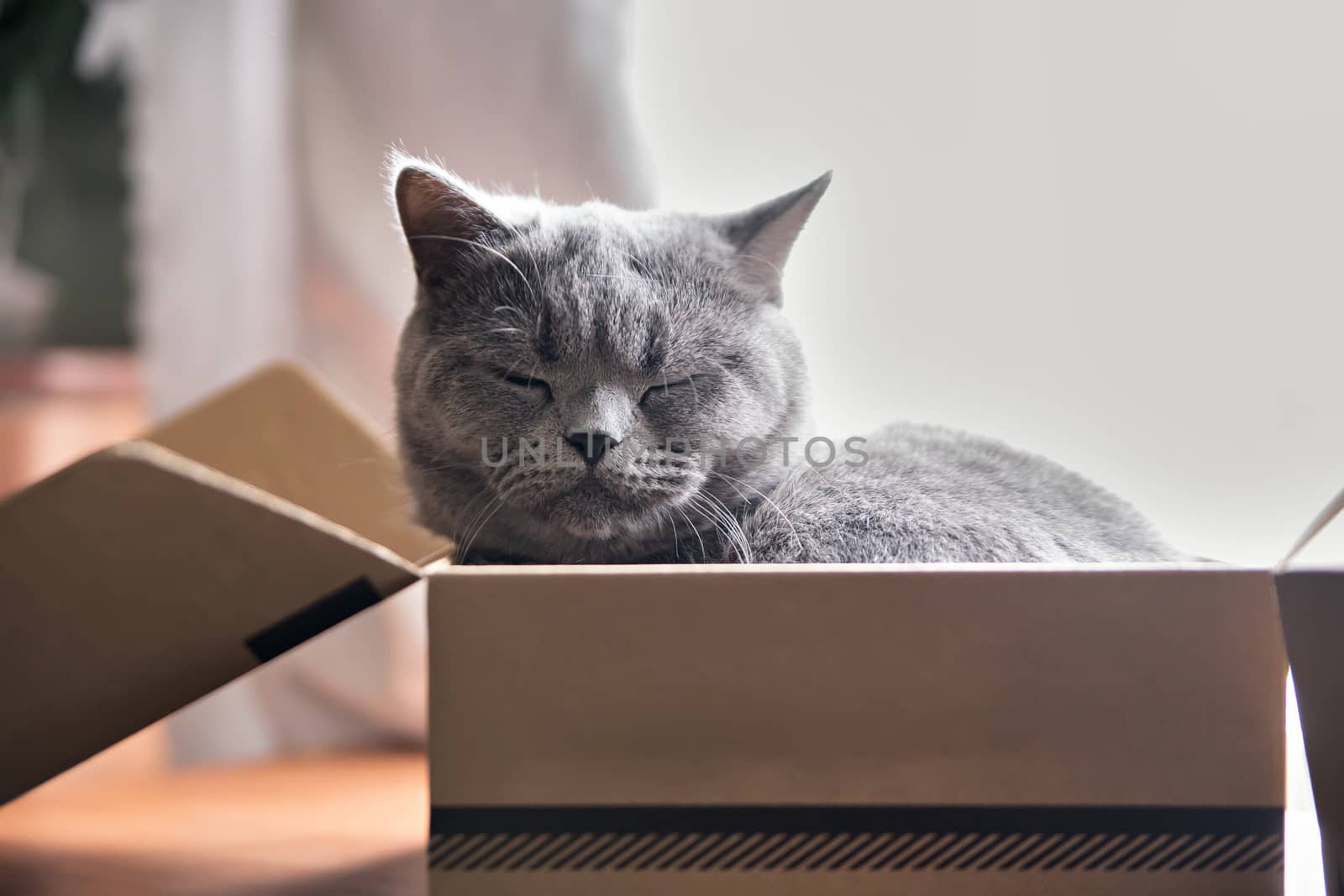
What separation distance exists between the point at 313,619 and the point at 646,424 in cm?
32

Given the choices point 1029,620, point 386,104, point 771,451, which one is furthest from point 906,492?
point 386,104

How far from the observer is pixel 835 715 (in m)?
0.72

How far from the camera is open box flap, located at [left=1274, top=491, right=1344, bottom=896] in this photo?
0.69 metres

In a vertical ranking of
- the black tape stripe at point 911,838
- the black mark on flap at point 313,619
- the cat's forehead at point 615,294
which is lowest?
the black tape stripe at point 911,838

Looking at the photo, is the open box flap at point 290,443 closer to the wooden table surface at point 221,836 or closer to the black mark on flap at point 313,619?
the wooden table surface at point 221,836

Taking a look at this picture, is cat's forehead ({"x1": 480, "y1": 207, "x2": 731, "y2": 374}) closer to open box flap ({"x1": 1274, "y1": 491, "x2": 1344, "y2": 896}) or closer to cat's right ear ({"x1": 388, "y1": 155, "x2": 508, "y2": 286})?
cat's right ear ({"x1": 388, "y1": 155, "x2": 508, "y2": 286})

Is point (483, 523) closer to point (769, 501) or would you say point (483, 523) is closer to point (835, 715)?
point (769, 501)

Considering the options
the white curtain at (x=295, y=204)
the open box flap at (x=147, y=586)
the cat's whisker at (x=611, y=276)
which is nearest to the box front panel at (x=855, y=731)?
the open box flap at (x=147, y=586)

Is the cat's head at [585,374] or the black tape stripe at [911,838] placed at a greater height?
the cat's head at [585,374]

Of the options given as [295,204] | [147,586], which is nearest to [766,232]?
[147,586]

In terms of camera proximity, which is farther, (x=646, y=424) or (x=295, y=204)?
(x=295, y=204)

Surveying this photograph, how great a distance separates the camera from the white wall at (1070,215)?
4.27 feet

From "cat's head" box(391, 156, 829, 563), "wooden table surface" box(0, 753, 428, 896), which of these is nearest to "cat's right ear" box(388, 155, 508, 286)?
"cat's head" box(391, 156, 829, 563)

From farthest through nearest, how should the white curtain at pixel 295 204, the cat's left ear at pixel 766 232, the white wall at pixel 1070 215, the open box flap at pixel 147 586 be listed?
the white curtain at pixel 295 204 → the white wall at pixel 1070 215 → the cat's left ear at pixel 766 232 → the open box flap at pixel 147 586
